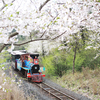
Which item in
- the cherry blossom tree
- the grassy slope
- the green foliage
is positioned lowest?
the grassy slope

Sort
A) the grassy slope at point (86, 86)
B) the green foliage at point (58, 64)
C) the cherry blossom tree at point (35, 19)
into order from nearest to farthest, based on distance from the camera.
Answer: the cherry blossom tree at point (35, 19) < the grassy slope at point (86, 86) < the green foliage at point (58, 64)

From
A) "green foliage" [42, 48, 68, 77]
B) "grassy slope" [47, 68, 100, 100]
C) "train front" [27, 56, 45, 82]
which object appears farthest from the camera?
"green foliage" [42, 48, 68, 77]

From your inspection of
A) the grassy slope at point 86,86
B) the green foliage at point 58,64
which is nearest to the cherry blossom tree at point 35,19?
the grassy slope at point 86,86

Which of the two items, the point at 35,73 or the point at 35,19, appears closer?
the point at 35,19

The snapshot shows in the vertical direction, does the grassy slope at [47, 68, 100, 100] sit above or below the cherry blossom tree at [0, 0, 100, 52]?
below

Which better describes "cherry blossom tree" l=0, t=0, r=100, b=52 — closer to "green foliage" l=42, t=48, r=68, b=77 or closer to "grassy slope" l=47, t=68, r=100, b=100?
"grassy slope" l=47, t=68, r=100, b=100

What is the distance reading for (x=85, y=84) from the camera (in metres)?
7.59

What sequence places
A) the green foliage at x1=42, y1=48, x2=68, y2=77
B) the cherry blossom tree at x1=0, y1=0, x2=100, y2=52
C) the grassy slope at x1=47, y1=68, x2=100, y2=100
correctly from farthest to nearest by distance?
1. the green foliage at x1=42, y1=48, x2=68, y2=77
2. the grassy slope at x1=47, y1=68, x2=100, y2=100
3. the cherry blossom tree at x1=0, y1=0, x2=100, y2=52

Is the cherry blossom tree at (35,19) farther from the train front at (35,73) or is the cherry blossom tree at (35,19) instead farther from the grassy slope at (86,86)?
the train front at (35,73)

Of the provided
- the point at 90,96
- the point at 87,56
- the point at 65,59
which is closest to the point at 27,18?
the point at 90,96

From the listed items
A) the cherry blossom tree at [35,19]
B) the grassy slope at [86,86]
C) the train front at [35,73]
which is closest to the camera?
the cherry blossom tree at [35,19]

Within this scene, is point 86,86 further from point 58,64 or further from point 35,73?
point 35,73

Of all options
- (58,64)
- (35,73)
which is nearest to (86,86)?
(58,64)

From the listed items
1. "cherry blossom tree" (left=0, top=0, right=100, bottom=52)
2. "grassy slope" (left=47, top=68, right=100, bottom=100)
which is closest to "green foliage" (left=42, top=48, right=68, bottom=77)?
"grassy slope" (left=47, top=68, right=100, bottom=100)
